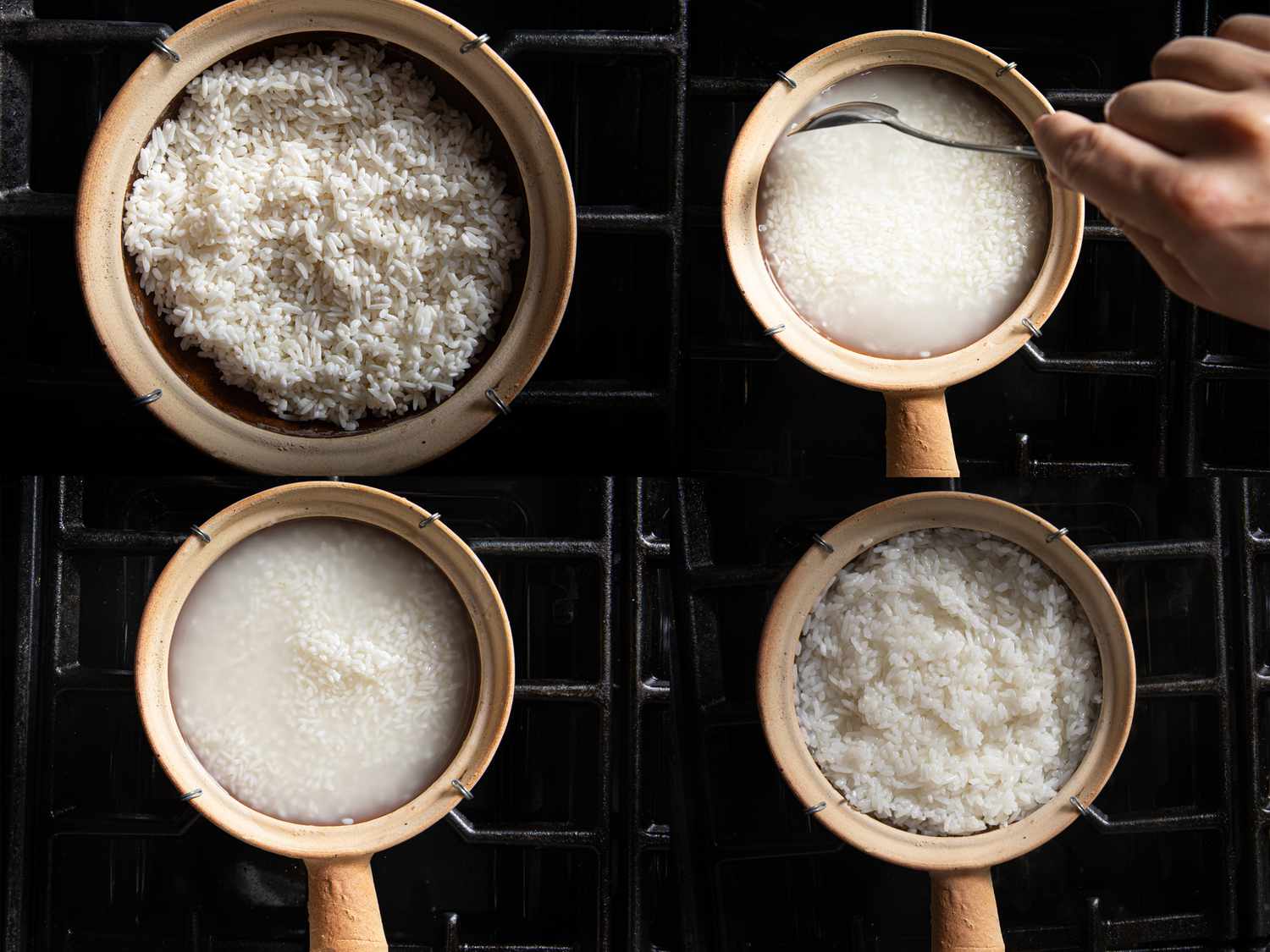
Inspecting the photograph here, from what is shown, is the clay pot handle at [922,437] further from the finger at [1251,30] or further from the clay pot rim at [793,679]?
the finger at [1251,30]

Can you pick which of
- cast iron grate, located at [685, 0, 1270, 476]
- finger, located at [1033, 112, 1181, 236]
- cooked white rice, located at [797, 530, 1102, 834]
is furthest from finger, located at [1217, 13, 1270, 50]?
cooked white rice, located at [797, 530, 1102, 834]

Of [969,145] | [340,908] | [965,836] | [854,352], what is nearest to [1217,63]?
[969,145]

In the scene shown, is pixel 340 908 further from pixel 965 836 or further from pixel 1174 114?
pixel 1174 114

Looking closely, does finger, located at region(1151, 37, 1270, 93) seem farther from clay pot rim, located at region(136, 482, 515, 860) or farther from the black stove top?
clay pot rim, located at region(136, 482, 515, 860)

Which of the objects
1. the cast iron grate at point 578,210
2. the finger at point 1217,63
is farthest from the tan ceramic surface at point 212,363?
the finger at point 1217,63

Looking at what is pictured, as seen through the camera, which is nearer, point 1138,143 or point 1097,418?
point 1138,143

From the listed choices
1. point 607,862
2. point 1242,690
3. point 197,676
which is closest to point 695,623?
point 607,862

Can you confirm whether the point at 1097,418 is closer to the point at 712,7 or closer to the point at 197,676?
the point at 712,7
